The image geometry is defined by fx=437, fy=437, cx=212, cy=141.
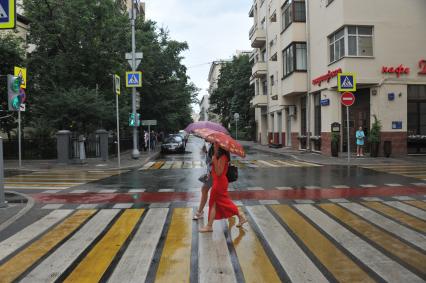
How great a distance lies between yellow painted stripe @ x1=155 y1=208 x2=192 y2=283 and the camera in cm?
477

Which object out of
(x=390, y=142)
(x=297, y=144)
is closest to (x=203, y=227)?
(x=390, y=142)

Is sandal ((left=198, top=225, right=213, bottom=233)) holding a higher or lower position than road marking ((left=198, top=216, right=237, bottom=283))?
higher

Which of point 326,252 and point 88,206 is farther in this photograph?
point 88,206

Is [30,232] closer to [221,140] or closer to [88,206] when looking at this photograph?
[88,206]

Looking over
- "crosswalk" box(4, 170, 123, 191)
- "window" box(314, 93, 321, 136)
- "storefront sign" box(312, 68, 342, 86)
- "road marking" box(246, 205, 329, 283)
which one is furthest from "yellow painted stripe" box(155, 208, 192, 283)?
"window" box(314, 93, 321, 136)

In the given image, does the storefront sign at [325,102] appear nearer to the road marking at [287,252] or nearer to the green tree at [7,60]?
the green tree at [7,60]

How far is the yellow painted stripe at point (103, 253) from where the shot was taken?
484 cm

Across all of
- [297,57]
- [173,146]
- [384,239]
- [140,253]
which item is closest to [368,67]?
[297,57]

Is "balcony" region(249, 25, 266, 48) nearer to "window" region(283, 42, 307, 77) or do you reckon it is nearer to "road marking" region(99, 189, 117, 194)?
"window" region(283, 42, 307, 77)

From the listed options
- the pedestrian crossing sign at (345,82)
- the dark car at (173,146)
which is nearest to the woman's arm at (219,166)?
the pedestrian crossing sign at (345,82)

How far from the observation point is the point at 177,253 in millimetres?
5641

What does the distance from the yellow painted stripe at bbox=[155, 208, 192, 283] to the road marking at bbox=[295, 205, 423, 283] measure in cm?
213

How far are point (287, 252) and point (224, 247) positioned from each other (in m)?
0.85

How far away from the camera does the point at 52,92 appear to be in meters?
24.8
